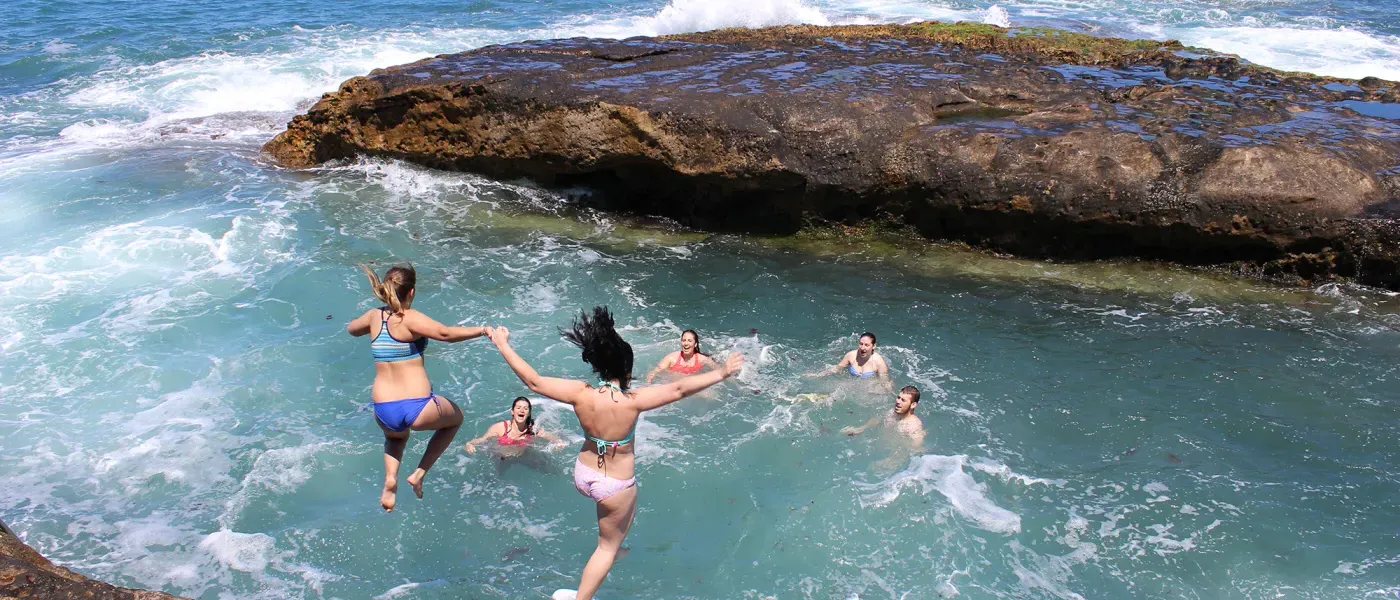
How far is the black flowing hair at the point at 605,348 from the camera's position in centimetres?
447

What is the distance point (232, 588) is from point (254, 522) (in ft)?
2.25

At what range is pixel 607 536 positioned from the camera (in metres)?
4.85

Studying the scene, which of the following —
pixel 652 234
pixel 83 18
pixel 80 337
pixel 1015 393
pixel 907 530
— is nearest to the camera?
pixel 907 530

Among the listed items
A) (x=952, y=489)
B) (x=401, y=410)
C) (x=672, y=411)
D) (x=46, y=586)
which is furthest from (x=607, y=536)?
(x=672, y=411)

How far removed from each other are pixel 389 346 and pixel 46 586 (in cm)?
190

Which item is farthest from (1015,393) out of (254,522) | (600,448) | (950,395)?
(254,522)

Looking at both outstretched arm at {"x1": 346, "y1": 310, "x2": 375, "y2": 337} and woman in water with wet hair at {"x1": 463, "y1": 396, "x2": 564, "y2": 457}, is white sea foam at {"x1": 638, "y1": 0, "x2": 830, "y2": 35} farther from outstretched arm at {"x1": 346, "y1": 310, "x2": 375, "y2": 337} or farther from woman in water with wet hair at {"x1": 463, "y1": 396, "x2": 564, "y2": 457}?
outstretched arm at {"x1": 346, "y1": 310, "x2": 375, "y2": 337}

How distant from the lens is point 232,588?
230 inches

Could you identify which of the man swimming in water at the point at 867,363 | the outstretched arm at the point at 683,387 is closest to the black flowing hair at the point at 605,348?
the outstretched arm at the point at 683,387

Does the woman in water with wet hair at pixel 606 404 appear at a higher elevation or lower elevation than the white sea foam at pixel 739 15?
lower

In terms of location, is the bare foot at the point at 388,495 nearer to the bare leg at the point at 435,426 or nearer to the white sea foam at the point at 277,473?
the bare leg at the point at 435,426

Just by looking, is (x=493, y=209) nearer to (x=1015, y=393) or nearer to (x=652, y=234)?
(x=652, y=234)

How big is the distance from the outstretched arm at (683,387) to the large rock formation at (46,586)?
95.6 inches

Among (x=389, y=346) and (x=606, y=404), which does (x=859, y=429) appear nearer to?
(x=606, y=404)
